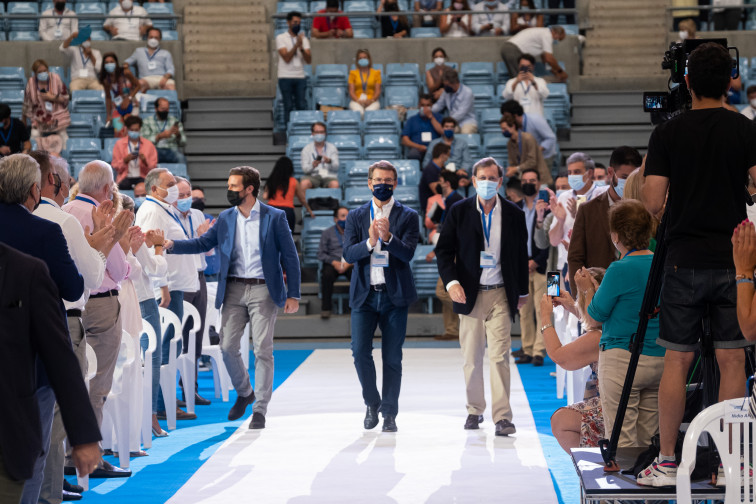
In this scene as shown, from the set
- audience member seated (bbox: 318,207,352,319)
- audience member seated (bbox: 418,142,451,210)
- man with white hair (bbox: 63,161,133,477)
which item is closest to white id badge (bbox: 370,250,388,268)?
man with white hair (bbox: 63,161,133,477)

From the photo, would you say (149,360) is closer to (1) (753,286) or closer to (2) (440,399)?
(2) (440,399)

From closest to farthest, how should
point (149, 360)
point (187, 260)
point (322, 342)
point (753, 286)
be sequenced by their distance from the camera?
1. point (753, 286)
2. point (149, 360)
3. point (187, 260)
4. point (322, 342)

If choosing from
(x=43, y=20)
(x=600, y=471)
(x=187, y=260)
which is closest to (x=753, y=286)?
(x=600, y=471)

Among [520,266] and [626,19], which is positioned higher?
[626,19]

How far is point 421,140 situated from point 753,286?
10675 millimetres

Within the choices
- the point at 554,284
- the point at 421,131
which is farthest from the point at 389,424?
the point at 421,131

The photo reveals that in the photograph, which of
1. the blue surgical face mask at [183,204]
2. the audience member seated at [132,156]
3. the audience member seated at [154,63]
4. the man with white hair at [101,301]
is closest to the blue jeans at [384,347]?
the blue surgical face mask at [183,204]

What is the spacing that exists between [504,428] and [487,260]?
1097 millimetres

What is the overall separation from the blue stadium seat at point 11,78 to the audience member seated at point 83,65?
69 centimetres

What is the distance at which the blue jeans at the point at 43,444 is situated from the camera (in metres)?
3.34

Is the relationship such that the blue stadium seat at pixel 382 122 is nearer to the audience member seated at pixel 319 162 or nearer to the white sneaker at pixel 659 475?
the audience member seated at pixel 319 162

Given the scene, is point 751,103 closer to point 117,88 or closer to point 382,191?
point 382,191

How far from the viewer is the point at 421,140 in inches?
548

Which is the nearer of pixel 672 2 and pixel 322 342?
pixel 322 342
